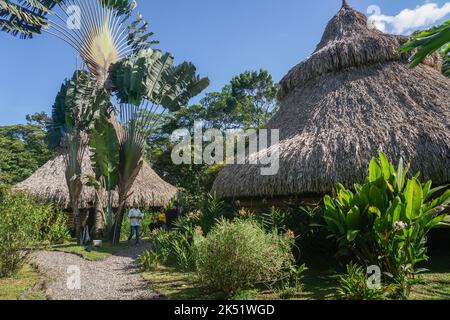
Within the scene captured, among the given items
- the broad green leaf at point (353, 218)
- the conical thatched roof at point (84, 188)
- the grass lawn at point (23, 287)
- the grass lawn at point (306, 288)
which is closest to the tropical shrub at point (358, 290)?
the grass lawn at point (306, 288)

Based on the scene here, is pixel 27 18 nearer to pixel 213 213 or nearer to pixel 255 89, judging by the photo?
pixel 213 213

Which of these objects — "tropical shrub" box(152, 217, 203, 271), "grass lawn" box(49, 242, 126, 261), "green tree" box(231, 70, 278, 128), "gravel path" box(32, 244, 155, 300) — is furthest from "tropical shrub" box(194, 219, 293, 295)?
"green tree" box(231, 70, 278, 128)

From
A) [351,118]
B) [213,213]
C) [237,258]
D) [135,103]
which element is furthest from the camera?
[135,103]

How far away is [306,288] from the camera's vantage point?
5066mm

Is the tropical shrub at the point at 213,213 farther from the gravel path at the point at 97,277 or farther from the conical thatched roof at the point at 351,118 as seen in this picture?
the gravel path at the point at 97,277

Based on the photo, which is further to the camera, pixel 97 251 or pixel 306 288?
pixel 97 251

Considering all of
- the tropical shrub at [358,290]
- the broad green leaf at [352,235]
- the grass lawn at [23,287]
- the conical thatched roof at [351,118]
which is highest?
the conical thatched roof at [351,118]

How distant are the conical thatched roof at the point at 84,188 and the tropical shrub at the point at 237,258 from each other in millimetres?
9029

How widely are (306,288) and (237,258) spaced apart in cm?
134

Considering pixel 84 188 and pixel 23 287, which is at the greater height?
pixel 84 188

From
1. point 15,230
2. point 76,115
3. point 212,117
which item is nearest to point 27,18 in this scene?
point 76,115

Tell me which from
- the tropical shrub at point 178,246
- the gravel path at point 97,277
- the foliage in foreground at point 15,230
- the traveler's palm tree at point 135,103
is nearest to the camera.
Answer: the gravel path at point 97,277

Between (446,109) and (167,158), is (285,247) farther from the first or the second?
(167,158)

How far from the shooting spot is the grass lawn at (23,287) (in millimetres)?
4426
